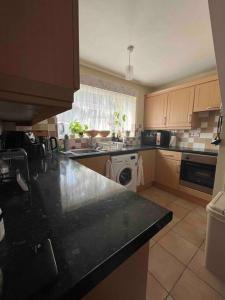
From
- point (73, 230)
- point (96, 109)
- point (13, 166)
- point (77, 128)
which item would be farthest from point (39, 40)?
point (96, 109)

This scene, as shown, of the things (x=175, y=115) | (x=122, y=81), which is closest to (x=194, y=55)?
(x=175, y=115)

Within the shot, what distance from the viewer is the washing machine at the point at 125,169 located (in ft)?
7.34

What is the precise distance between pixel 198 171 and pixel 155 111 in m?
1.52

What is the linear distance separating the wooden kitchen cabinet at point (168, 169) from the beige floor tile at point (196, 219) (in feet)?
1.88

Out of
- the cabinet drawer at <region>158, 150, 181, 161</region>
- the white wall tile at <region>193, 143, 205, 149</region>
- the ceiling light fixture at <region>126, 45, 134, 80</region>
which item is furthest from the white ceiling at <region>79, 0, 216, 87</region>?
the cabinet drawer at <region>158, 150, 181, 161</region>

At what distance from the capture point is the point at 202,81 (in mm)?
2355

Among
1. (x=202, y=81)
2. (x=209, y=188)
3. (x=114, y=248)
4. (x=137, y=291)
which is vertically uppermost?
(x=202, y=81)

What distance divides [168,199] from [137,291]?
213cm

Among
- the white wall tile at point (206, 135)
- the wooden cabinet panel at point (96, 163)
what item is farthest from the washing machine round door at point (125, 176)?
the white wall tile at point (206, 135)

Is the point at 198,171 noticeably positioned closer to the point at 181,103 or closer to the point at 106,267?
the point at 181,103

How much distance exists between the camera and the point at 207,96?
232cm

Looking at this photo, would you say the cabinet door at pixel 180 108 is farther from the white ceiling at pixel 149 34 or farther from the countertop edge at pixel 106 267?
the countertop edge at pixel 106 267

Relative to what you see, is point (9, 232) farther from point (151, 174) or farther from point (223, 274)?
point (151, 174)

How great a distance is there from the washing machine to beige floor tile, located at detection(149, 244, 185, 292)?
0.94m
